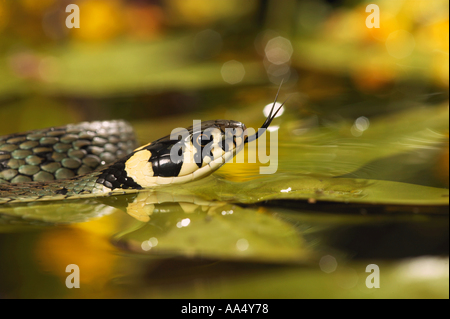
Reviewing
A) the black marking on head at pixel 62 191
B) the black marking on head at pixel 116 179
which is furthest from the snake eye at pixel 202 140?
the black marking on head at pixel 62 191

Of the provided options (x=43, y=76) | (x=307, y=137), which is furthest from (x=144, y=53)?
(x=307, y=137)

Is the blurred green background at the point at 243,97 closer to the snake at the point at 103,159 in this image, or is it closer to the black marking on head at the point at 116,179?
the snake at the point at 103,159

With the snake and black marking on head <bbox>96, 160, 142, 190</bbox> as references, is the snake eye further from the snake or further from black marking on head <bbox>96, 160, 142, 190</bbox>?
black marking on head <bbox>96, 160, 142, 190</bbox>

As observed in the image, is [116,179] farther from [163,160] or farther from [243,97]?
[243,97]

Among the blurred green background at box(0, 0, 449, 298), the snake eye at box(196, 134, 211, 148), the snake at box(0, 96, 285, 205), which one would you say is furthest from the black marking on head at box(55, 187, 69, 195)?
the snake eye at box(196, 134, 211, 148)

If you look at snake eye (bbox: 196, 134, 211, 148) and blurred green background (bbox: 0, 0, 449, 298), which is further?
snake eye (bbox: 196, 134, 211, 148)
